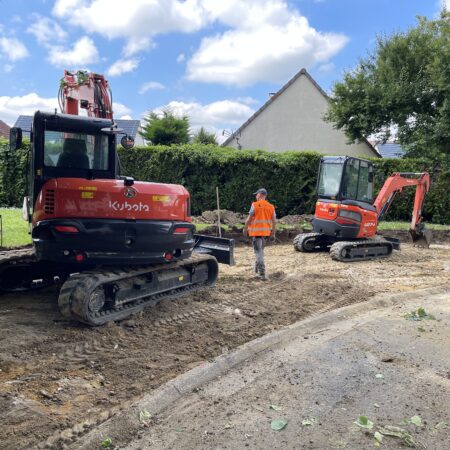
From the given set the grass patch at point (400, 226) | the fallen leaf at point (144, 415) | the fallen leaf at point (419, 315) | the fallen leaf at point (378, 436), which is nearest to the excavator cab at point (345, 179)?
the fallen leaf at point (419, 315)

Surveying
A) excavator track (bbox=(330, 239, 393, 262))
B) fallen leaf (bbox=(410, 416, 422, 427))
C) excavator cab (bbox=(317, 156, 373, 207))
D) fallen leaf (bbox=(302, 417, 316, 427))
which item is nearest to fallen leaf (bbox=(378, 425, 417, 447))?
fallen leaf (bbox=(410, 416, 422, 427))

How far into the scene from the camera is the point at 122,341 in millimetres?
5414

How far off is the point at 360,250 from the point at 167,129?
2021cm

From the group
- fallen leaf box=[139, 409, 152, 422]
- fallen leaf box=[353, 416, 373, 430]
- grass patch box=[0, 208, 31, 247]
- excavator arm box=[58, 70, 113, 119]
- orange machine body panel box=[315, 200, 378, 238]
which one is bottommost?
grass patch box=[0, 208, 31, 247]

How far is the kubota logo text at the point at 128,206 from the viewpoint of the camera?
234 inches

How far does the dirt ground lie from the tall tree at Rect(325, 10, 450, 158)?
14.4m

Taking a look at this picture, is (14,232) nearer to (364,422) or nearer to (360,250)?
(360,250)

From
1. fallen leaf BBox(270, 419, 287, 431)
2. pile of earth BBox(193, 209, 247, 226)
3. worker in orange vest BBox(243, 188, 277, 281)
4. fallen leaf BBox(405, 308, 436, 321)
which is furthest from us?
pile of earth BBox(193, 209, 247, 226)

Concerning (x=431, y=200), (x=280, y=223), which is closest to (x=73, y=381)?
(x=280, y=223)

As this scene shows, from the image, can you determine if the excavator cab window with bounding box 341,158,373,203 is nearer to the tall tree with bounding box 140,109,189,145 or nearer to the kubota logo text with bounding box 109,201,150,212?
the kubota logo text with bounding box 109,201,150,212

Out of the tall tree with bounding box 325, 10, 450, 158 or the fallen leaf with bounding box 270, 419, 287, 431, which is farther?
the tall tree with bounding box 325, 10, 450, 158

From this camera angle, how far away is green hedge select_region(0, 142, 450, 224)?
62.4 feet

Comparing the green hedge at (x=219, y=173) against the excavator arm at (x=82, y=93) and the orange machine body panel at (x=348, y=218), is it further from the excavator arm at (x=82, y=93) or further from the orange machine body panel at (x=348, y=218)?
the excavator arm at (x=82, y=93)

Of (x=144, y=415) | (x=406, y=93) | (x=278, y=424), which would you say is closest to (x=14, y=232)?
(x=144, y=415)
